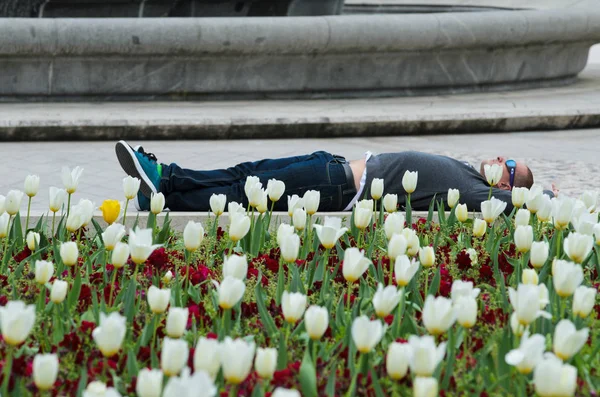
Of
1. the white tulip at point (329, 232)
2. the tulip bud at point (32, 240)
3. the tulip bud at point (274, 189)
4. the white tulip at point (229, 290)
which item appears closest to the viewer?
the white tulip at point (229, 290)

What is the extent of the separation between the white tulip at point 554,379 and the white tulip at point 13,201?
2.11m

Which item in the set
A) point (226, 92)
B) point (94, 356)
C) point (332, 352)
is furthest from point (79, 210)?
point (226, 92)

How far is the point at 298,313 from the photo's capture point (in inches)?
94.6

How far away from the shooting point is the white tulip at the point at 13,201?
3.52 metres

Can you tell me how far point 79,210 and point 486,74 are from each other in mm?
8095

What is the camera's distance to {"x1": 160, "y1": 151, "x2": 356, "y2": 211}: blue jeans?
16.1 ft

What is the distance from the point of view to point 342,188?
4.91 metres

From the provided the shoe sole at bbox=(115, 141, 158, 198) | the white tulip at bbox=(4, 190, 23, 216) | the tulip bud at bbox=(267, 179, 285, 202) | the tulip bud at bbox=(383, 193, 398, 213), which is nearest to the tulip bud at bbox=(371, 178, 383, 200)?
the tulip bud at bbox=(383, 193, 398, 213)

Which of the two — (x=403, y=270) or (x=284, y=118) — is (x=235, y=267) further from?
(x=284, y=118)

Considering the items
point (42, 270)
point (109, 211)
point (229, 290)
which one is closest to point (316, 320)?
point (229, 290)

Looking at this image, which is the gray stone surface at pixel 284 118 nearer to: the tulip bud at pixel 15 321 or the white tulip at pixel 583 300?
the white tulip at pixel 583 300

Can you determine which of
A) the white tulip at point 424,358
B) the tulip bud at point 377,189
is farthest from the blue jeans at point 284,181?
the white tulip at point 424,358

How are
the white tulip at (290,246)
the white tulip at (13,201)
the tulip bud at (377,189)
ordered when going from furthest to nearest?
the tulip bud at (377,189) → the white tulip at (13,201) → the white tulip at (290,246)

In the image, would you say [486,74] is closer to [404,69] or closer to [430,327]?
[404,69]
